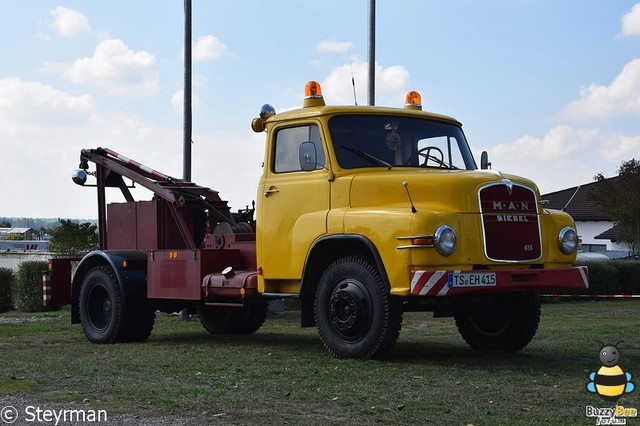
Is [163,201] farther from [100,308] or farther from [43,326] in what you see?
[43,326]

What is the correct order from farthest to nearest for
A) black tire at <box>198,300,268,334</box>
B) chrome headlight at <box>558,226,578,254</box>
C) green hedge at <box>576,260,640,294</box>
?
1. green hedge at <box>576,260,640,294</box>
2. black tire at <box>198,300,268,334</box>
3. chrome headlight at <box>558,226,578,254</box>

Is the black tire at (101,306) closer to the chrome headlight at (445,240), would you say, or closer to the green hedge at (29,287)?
the chrome headlight at (445,240)

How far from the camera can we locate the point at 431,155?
36.9 feet

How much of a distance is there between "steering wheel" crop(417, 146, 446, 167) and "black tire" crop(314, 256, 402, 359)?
5.14 ft

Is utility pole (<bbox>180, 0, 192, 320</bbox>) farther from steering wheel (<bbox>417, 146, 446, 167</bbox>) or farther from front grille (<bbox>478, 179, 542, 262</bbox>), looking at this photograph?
front grille (<bbox>478, 179, 542, 262</bbox>)

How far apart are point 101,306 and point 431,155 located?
542cm

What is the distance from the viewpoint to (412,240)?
9562mm

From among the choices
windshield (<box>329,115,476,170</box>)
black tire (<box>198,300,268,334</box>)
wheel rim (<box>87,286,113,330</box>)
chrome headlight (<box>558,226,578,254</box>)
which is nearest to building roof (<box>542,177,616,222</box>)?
black tire (<box>198,300,268,334</box>)

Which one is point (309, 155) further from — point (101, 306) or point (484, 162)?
point (101, 306)

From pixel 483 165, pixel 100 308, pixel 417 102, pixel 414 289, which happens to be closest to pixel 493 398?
pixel 414 289

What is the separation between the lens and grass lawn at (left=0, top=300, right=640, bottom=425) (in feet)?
24.4

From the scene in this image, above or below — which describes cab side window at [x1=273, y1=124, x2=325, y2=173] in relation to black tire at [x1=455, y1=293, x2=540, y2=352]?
above

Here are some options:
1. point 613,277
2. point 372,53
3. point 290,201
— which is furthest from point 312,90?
point 613,277

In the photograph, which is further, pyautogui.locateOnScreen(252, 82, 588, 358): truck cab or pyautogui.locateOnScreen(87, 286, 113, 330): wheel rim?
pyautogui.locateOnScreen(87, 286, 113, 330): wheel rim
